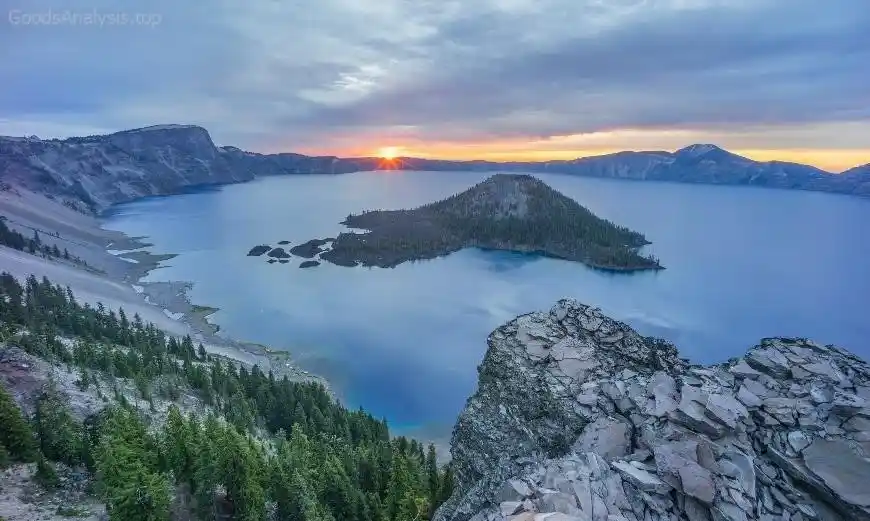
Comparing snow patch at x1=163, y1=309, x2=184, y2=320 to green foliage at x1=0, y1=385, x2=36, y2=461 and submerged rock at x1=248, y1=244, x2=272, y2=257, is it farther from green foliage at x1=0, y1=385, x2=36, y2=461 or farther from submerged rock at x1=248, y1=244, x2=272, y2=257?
green foliage at x1=0, y1=385, x2=36, y2=461

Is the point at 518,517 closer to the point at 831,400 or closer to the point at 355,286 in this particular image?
the point at 831,400

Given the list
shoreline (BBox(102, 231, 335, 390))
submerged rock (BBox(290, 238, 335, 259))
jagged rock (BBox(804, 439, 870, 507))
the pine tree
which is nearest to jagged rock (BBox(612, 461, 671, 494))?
jagged rock (BBox(804, 439, 870, 507))

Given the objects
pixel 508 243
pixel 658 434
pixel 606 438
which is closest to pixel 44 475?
pixel 606 438

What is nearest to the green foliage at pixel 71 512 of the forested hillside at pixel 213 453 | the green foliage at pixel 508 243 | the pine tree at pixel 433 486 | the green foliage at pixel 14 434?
the forested hillside at pixel 213 453

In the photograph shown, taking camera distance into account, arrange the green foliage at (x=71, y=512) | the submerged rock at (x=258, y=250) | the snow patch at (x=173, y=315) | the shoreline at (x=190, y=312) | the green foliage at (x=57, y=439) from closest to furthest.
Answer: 1. the green foliage at (x=71, y=512)
2. the green foliage at (x=57, y=439)
3. the shoreline at (x=190, y=312)
4. the snow patch at (x=173, y=315)
5. the submerged rock at (x=258, y=250)

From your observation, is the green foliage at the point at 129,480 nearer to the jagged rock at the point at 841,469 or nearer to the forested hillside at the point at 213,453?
the forested hillside at the point at 213,453

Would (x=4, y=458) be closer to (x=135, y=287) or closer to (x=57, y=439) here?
(x=57, y=439)
